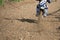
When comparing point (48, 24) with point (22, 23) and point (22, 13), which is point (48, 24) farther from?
point (22, 13)

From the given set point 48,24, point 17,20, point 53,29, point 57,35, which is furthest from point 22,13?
point 57,35

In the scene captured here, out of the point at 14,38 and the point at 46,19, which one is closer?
the point at 14,38

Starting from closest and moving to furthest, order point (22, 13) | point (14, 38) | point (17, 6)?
point (14, 38) < point (22, 13) < point (17, 6)

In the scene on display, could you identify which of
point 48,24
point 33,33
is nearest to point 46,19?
point 48,24

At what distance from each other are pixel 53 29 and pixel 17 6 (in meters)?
5.49

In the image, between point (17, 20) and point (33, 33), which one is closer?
point (33, 33)

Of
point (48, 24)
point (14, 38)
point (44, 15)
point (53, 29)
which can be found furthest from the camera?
point (44, 15)

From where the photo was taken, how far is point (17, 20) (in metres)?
9.63

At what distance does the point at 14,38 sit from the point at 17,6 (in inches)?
253

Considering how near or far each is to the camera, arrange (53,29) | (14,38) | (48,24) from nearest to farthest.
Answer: (14,38)
(53,29)
(48,24)

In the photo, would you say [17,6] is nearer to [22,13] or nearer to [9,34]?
[22,13]

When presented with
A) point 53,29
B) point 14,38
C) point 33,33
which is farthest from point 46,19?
point 14,38

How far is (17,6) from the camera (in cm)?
1324

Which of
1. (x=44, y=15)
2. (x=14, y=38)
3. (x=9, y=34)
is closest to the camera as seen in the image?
(x=14, y=38)
